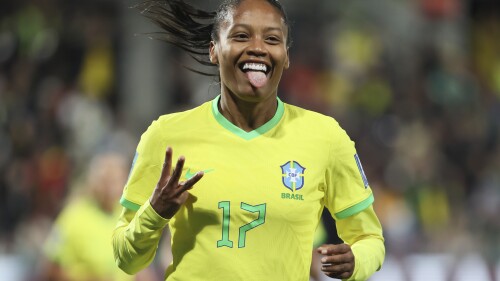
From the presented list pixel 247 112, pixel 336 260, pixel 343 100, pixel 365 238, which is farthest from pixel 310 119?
pixel 343 100

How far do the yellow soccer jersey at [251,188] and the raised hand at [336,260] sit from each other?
20 centimetres

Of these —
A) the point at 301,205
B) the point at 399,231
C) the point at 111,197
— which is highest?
the point at 301,205

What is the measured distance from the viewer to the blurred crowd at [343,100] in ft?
36.0

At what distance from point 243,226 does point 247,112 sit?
45 cm

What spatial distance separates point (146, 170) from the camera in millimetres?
3932

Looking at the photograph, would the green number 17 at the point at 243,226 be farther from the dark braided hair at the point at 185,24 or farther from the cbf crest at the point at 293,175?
the dark braided hair at the point at 185,24

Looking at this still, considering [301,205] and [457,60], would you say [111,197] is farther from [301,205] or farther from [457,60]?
[457,60]

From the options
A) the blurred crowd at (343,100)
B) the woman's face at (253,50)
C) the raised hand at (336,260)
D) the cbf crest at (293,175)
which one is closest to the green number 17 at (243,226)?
the cbf crest at (293,175)

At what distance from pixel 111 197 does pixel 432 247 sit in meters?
3.31

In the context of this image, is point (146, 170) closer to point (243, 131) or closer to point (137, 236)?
point (137, 236)

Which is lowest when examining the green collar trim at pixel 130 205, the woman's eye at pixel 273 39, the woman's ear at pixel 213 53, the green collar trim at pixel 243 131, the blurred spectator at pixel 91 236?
the blurred spectator at pixel 91 236

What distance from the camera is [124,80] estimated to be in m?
12.5

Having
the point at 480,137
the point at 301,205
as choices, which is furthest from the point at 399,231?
the point at 301,205

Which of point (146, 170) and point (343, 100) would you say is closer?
point (146, 170)
